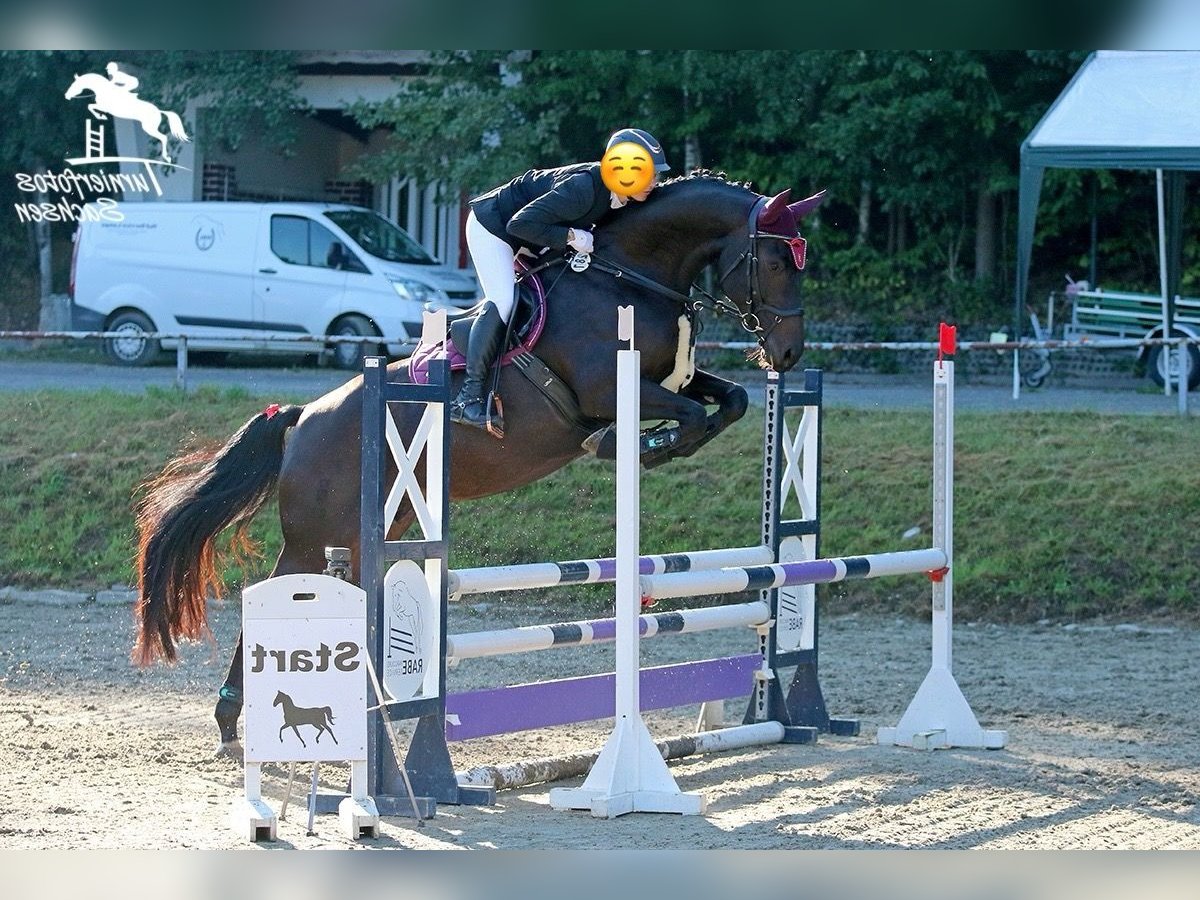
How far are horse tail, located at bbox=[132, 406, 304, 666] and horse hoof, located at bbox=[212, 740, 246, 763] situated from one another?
32 centimetres

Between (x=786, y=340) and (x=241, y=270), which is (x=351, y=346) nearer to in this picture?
(x=241, y=270)

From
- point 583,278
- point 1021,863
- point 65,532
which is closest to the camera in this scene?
point 1021,863

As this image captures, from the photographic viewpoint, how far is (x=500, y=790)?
4.62 m

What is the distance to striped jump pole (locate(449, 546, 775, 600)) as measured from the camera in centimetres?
447

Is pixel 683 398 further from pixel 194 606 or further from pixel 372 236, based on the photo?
pixel 372 236

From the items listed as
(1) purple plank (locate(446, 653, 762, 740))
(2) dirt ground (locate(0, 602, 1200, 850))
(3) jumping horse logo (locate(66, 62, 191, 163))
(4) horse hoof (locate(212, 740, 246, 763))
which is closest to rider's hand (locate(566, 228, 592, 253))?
(1) purple plank (locate(446, 653, 762, 740))

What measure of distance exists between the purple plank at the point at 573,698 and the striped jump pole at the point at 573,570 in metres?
0.29

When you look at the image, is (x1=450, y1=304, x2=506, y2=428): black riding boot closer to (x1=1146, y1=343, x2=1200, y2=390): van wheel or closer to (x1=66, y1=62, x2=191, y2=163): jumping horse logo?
(x1=1146, y1=343, x2=1200, y2=390): van wheel

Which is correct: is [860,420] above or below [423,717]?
above

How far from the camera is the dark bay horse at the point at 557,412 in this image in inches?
191
